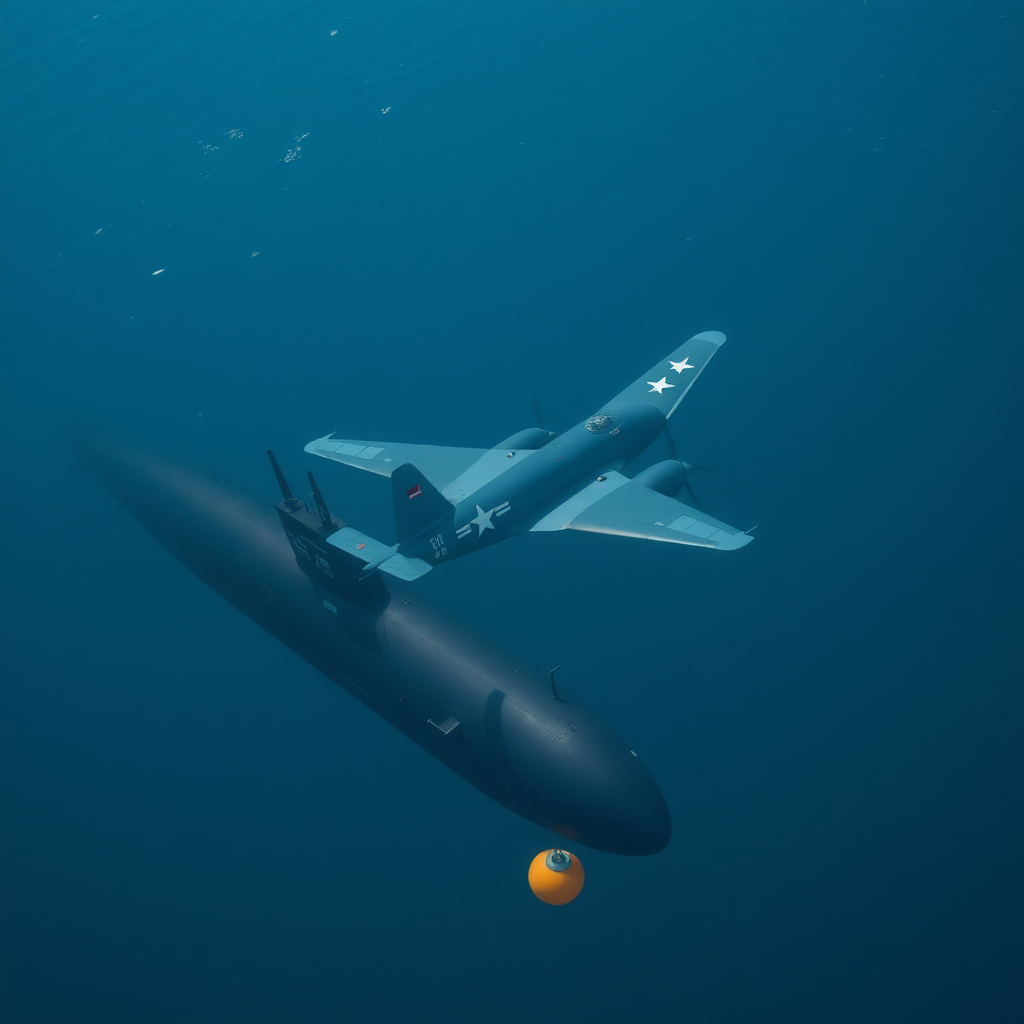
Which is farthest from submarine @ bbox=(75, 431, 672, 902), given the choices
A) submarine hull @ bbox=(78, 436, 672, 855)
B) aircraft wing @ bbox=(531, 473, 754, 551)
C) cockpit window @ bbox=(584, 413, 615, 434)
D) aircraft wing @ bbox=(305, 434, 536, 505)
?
cockpit window @ bbox=(584, 413, 615, 434)

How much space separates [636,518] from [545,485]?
176 inches

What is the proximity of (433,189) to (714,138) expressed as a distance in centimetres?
1863

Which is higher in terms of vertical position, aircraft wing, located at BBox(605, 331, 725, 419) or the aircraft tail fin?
aircraft wing, located at BBox(605, 331, 725, 419)

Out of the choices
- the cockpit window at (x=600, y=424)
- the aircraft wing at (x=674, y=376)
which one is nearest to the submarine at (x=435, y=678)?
the cockpit window at (x=600, y=424)

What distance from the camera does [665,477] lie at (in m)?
38.3

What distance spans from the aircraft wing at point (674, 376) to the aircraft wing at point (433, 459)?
6768mm

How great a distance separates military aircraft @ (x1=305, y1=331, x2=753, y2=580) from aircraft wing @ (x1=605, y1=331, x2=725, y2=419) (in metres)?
0.05

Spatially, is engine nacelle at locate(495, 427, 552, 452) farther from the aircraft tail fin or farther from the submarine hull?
the submarine hull

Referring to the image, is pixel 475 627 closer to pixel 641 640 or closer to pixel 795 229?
pixel 641 640

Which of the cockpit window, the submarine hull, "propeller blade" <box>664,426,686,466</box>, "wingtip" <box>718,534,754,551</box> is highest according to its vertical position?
"propeller blade" <box>664,426,686,466</box>

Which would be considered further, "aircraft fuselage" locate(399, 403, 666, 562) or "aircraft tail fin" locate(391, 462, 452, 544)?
"aircraft fuselage" locate(399, 403, 666, 562)

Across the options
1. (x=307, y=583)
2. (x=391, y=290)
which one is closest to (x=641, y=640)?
(x=307, y=583)

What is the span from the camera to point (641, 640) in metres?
35.6

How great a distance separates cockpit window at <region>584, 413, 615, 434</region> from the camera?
39.4 metres
